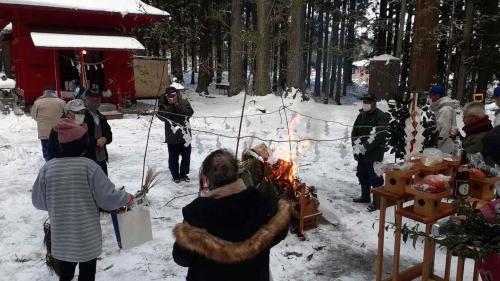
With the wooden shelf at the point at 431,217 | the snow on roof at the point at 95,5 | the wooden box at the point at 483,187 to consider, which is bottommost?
the wooden shelf at the point at 431,217

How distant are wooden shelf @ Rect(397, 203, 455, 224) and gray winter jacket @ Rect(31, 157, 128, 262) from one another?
2.69m

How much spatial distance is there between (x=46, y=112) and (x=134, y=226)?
16.3 feet

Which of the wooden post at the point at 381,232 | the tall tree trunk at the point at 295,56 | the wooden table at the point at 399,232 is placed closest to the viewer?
the wooden table at the point at 399,232

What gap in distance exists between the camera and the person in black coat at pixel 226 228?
232 cm

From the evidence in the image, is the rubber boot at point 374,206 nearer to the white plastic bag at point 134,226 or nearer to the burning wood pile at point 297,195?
the burning wood pile at point 297,195

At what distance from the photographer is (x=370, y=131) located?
649 cm

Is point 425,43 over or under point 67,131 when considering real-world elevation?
over

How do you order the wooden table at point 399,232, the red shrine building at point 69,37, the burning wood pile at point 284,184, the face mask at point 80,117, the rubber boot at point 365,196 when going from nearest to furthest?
the wooden table at point 399,232 < the burning wood pile at point 284,184 < the face mask at point 80,117 < the rubber boot at point 365,196 < the red shrine building at point 69,37

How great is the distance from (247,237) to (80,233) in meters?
1.74

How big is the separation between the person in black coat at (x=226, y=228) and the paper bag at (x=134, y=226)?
5.89 ft

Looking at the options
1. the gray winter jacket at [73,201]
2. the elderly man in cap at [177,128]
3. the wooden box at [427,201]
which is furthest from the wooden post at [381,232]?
the elderly man in cap at [177,128]

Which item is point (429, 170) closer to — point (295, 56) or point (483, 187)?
point (483, 187)

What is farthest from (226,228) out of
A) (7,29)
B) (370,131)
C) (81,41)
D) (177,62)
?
(7,29)

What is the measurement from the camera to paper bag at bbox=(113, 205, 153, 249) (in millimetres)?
4121
